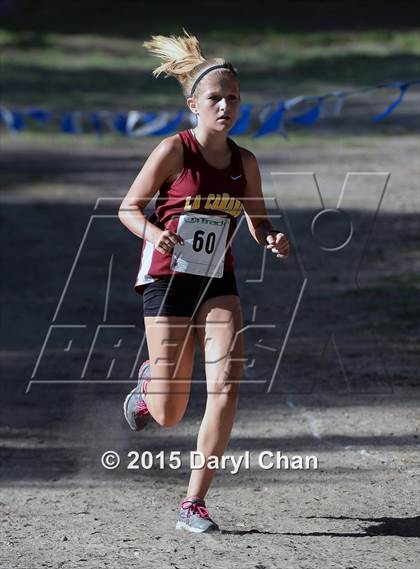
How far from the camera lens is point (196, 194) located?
17.3 ft

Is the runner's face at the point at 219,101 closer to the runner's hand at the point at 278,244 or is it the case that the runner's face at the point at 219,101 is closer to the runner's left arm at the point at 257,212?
the runner's left arm at the point at 257,212

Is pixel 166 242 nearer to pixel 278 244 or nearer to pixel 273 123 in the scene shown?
pixel 278 244

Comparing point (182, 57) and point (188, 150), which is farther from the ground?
point (182, 57)

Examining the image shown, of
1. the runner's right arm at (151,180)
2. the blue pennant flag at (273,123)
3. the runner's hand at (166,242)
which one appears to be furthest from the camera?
the blue pennant flag at (273,123)

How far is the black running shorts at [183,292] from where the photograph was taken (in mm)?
5352

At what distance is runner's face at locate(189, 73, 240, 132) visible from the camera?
524 cm

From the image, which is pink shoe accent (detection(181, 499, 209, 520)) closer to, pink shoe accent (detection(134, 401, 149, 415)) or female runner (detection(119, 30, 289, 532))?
female runner (detection(119, 30, 289, 532))

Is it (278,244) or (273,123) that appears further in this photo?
(273,123)

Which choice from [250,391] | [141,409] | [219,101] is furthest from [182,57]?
[250,391]

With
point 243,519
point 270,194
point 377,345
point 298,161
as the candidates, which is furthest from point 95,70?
point 243,519

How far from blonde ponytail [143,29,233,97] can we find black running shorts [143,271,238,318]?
2.79 feet

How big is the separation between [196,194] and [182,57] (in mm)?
677

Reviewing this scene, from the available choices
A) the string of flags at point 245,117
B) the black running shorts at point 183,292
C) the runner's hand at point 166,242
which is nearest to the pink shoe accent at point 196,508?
the black running shorts at point 183,292

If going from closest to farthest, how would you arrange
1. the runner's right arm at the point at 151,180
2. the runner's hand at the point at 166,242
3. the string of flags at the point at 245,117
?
1. the runner's hand at the point at 166,242
2. the runner's right arm at the point at 151,180
3. the string of flags at the point at 245,117
